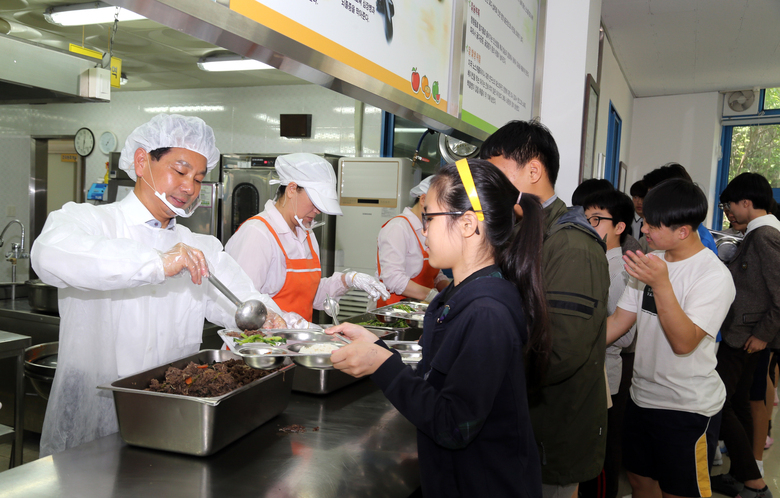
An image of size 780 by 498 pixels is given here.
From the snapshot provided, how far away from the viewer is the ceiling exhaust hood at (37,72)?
2.57 metres

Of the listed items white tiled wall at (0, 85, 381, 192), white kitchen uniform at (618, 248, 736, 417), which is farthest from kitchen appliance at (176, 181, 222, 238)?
white kitchen uniform at (618, 248, 736, 417)

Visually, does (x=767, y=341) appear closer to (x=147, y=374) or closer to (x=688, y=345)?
(x=688, y=345)

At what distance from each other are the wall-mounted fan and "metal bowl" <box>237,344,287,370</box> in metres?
7.84

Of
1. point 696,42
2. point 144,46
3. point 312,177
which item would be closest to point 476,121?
point 312,177

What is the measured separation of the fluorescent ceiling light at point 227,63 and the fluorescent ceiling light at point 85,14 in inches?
44.7

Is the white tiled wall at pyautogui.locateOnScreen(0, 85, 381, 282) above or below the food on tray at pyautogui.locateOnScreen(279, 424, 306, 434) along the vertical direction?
above

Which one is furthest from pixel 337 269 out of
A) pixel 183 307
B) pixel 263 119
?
pixel 183 307

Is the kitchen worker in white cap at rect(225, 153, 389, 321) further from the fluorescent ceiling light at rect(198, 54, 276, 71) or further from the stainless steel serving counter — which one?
the fluorescent ceiling light at rect(198, 54, 276, 71)

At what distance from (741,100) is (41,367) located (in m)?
8.25

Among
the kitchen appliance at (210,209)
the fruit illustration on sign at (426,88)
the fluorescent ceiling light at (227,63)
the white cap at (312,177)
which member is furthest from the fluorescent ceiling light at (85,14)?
the fruit illustration on sign at (426,88)

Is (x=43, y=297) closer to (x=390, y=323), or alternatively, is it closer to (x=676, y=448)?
(x=390, y=323)

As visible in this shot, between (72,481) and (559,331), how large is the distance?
4.12 feet

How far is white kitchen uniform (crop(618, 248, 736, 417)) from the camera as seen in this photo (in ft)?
6.78

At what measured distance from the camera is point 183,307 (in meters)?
1.94
